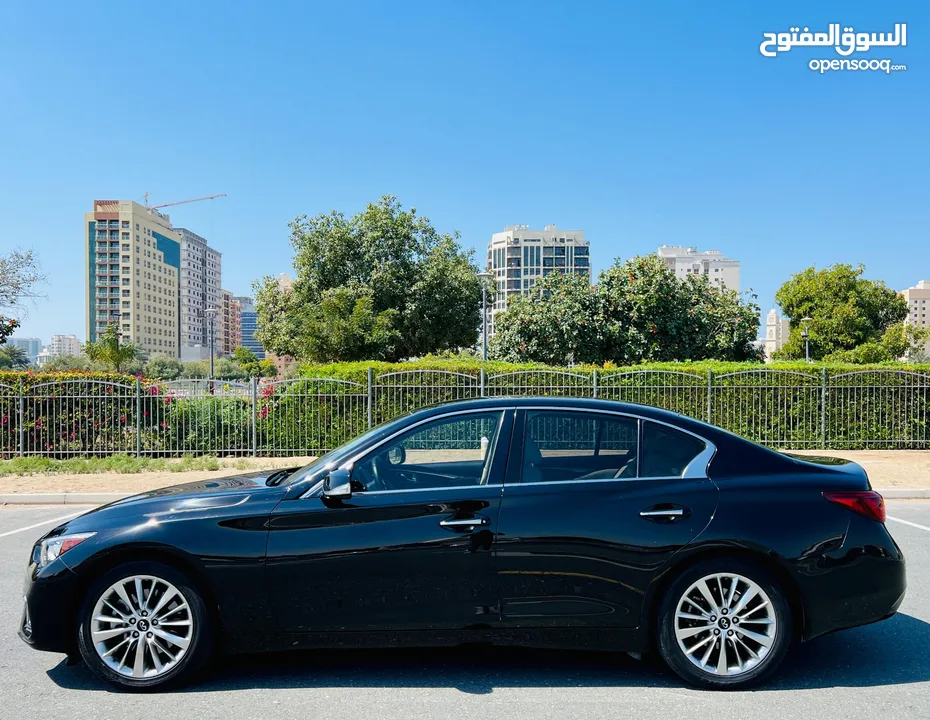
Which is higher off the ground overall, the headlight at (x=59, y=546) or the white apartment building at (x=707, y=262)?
the white apartment building at (x=707, y=262)

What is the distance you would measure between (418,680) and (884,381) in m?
15.5

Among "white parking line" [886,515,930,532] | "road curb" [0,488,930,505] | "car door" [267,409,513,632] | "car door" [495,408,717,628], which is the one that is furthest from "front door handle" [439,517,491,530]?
"road curb" [0,488,930,505]

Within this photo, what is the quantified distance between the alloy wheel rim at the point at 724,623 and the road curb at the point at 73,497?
8.56 meters

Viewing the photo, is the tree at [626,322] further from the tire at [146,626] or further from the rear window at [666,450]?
the tire at [146,626]

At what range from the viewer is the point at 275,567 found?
13.0 ft

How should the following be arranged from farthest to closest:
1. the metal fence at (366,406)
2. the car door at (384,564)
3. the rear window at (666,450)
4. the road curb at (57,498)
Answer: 1. the metal fence at (366,406)
2. the road curb at (57,498)
3. the rear window at (666,450)
4. the car door at (384,564)

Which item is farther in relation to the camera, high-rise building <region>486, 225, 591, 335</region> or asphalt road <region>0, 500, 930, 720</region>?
high-rise building <region>486, 225, 591, 335</region>

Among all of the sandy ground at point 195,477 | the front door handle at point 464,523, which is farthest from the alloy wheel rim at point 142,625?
the sandy ground at point 195,477

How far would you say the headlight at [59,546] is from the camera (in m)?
4.05

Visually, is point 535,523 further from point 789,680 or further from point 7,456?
point 7,456

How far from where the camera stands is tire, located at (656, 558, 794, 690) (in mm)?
4008

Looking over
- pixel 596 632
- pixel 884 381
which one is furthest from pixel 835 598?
pixel 884 381

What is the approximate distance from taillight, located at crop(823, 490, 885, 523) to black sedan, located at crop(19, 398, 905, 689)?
4.7 inches

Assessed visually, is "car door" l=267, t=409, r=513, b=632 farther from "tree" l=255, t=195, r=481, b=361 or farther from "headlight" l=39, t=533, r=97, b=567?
"tree" l=255, t=195, r=481, b=361
